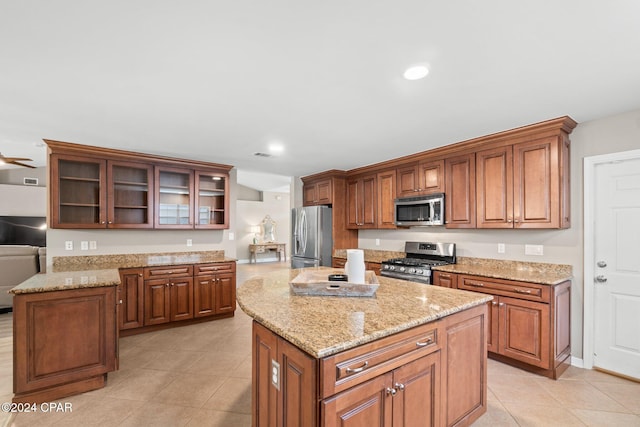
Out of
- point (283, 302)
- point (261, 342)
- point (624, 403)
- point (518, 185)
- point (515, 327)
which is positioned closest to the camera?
point (261, 342)

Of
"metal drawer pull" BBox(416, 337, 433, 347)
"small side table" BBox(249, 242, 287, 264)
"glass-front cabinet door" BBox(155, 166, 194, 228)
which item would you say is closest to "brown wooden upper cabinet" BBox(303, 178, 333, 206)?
"glass-front cabinet door" BBox(155, 166, 194, 228)

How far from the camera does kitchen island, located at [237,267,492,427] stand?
1.24m

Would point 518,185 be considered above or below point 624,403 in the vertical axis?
above

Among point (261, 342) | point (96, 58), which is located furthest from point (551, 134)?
point (96, 58)

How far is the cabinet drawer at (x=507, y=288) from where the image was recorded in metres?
2.73

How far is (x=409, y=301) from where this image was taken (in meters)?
1.89

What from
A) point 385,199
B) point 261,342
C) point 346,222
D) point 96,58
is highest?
point 96,58

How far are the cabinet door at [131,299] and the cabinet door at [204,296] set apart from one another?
634 mm

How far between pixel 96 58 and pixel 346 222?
4136mm

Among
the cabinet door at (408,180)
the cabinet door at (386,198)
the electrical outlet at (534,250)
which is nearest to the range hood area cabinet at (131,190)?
the cabinet door at (386,198)

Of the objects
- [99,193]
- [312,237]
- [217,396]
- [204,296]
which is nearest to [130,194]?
[99,193]

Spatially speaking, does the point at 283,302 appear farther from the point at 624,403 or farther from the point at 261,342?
the point at 624,403

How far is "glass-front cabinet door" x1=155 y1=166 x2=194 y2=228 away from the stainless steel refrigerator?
1.92m

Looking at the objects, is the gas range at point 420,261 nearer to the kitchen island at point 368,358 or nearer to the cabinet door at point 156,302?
the kitchen island at point 368,358
